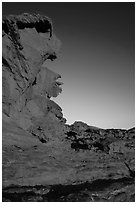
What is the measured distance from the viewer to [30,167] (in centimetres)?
1947

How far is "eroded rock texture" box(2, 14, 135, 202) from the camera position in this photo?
1780 cm

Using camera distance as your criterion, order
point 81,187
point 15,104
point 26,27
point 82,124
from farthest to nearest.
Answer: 1. point 82,124
2. point 26,27
3. point 15,104
4. point 81,187

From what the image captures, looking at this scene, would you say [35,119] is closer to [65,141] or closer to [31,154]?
[65,141]

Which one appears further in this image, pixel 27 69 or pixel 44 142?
pixel 27 69

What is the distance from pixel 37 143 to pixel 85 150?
4.81 meters

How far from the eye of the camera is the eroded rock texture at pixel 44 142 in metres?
17.8

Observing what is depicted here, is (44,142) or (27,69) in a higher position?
(27,69)

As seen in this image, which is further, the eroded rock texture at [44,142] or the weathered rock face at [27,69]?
the weathered rock face at [27,69]

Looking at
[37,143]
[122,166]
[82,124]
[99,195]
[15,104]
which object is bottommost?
[99,195]

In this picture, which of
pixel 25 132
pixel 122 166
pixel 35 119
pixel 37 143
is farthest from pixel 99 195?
pixel 35 119

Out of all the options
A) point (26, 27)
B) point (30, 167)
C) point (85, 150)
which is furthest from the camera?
point (26, 27)

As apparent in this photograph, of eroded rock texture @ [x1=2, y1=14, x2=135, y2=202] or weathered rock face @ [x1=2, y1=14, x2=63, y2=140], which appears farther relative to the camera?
weathered rock face @ [x1=2, y1=14, x2=63, y2=140]

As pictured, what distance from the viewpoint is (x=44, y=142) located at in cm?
2666

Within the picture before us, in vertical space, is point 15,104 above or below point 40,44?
below
